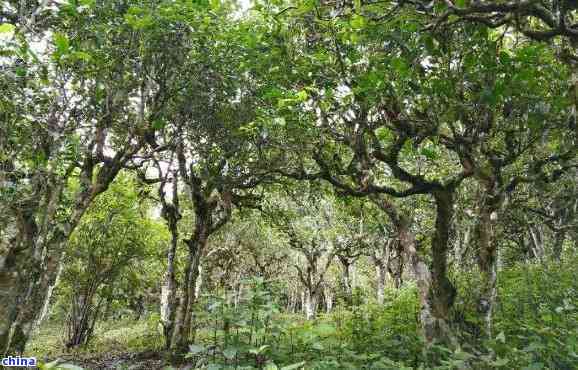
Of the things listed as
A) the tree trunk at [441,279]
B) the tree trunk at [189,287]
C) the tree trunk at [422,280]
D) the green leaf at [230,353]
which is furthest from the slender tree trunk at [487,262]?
the tree trunk at [189,287]

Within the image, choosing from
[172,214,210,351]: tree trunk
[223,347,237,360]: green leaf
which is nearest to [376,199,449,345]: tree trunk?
[223,347,237,360]: green leaf

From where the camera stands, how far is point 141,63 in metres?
8.16

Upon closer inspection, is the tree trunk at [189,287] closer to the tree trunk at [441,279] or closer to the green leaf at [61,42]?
the tree trunk at [441,279]

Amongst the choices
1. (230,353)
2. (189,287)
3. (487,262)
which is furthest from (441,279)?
(189,287)

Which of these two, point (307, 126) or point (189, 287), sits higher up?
point (307, 126)

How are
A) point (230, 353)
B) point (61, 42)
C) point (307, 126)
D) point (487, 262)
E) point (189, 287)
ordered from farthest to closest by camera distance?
point (189, 287), point (307, 126), point (487, 262), point (230, 353), point (61, 42)

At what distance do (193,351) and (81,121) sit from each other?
545 centimetres

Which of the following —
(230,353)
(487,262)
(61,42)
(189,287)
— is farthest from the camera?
(189,287)

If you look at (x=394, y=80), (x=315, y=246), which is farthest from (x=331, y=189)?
(x=315, y=246)

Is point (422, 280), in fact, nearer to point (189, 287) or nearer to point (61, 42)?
point (189, 287)

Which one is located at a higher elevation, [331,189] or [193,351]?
[331,189]

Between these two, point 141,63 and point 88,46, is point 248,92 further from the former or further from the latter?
point 88,46

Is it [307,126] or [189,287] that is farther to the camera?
[189,287]

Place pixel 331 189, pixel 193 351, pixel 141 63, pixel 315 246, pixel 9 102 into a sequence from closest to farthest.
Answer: pixel 193 351, pixel 9 102, pixel 141 63, pixel 331 189, pixel 315 246
